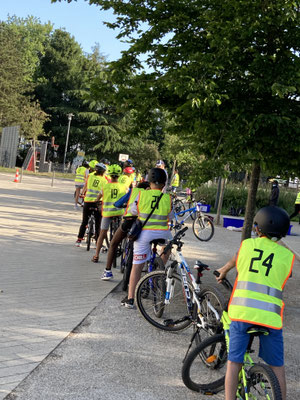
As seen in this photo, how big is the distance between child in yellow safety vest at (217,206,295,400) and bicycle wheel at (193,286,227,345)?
111 cm

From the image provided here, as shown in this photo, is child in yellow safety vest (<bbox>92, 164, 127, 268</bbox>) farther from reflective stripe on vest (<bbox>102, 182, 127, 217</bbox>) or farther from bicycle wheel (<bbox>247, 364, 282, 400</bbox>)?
bicycle wheel (<bbox>247, 364, 282, 400</bbox>)

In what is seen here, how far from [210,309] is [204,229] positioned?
8684mm

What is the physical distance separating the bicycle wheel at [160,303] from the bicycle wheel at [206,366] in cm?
116

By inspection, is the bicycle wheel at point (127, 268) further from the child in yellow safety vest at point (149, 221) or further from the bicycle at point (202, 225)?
the bicycle at point (202, 225)

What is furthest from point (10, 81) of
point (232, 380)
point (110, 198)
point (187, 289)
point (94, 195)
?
point (232, 380)

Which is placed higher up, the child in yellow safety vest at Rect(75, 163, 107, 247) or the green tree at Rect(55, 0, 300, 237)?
the green tree at Rect(55, 0, 300, 237)

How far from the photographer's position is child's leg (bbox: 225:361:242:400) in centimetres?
303

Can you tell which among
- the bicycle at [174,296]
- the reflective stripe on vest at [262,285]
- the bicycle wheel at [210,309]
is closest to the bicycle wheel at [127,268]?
the bicycle at [174,296]

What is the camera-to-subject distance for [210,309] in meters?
4.41

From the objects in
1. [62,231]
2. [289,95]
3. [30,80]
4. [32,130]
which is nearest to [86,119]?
[32,130]

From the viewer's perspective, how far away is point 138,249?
5750 mm

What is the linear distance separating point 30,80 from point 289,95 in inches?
Answer: 2578

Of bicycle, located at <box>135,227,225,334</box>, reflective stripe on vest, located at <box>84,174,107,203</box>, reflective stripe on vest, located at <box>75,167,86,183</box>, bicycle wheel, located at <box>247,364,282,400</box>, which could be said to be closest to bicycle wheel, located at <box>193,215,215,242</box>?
reflective stripe on vest, located at <box>75,167,86,183</box>

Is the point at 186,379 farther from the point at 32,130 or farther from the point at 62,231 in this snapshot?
the point at 32,130
